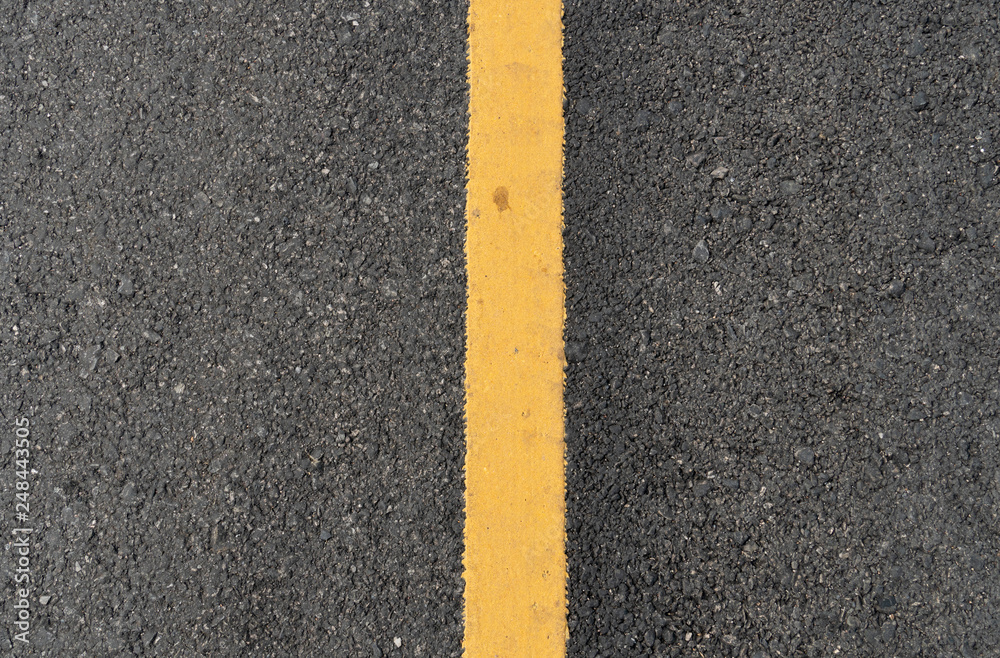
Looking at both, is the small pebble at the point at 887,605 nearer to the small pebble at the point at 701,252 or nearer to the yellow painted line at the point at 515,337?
the yellow painted line at the point at 515,337

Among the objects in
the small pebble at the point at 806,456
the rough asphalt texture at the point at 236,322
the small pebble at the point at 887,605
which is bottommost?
the small pebble at the point at 887,605

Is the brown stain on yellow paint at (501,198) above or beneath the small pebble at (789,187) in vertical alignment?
above

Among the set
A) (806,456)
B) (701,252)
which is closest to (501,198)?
(701,252)

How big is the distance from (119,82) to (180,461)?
3.79 ft

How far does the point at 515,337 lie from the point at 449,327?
0.62 ft

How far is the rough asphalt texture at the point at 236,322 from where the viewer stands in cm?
168

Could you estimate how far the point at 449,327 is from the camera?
176 cm

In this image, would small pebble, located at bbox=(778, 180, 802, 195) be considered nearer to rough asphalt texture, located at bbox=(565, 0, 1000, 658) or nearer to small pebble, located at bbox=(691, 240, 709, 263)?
rough asphalt texture, located at bbox=(565, 0, 1000, 658)

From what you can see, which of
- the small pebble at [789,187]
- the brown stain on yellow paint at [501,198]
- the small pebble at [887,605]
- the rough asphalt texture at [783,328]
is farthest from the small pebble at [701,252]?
the small pebble at [887,605]

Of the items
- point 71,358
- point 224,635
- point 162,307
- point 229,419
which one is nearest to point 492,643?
point 224,635

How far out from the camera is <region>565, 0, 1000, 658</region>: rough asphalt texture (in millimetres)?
1625

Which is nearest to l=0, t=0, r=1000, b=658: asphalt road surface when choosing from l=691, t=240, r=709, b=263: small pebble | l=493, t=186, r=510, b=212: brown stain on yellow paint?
l=691, t=240, r=709, b=263: small pebble

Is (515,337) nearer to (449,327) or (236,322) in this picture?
(449,327)

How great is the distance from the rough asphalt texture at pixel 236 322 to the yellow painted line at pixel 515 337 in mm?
64
